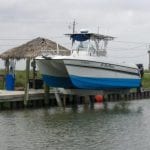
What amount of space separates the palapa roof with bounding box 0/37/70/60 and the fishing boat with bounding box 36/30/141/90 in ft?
5.43

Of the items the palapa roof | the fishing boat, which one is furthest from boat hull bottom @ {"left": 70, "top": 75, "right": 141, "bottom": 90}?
the palapa roof

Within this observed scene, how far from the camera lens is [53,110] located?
36094mm

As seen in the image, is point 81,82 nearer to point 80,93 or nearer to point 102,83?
point 80,93

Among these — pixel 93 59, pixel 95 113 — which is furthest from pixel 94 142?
pixel 93 59

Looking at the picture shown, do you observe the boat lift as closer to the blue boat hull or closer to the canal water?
the blue boat hull

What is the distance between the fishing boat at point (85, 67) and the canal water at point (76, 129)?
1.74m

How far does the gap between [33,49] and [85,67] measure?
4.69 m

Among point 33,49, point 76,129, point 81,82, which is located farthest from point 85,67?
point 76,129

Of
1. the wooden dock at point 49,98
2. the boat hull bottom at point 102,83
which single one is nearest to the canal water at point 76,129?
the wooden dock at point 49,98

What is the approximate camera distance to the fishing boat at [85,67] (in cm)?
3725

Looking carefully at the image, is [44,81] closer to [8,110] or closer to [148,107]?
[8,110]

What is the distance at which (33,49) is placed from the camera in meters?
Answer: 41.1

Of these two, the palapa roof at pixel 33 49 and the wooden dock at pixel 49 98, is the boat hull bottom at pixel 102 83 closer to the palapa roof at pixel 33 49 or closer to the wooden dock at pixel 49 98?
the wooden dock at pixel 49 98

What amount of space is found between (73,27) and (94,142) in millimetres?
16900
